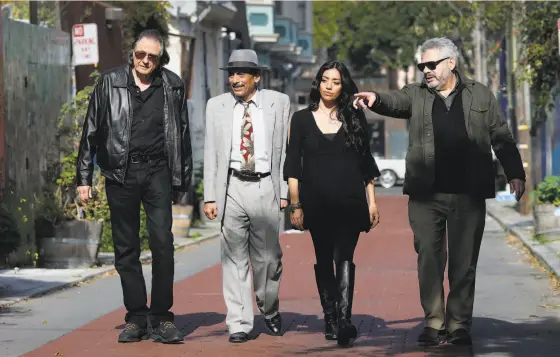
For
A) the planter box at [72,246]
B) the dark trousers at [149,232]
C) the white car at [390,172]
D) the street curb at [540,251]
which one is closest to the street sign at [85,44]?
the planter box at [72,246]

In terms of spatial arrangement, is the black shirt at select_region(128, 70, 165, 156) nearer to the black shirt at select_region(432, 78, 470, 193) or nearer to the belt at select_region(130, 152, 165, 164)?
the belt at select_region(130, 152, 165, 164)

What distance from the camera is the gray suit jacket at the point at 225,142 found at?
988cm

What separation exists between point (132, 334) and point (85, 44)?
425 inches

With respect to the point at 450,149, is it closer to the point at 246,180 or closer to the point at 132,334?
the point at 246,180

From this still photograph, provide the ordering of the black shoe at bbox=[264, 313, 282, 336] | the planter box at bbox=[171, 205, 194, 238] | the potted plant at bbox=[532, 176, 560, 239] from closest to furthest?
1. the black shoe at bbox=[264, 313, 282, 336]
2. the potted plant at bbox=[532, 176, 560, 239]
3. the planter box at bbox=[171, 205, 194, 238]

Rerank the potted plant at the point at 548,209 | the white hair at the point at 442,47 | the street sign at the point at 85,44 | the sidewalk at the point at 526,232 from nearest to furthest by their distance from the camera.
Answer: the white hair at the point at 442,47
the sidewalk at the point at 526,232
the street sign at the point at 85,44
the potted plant at the point at 548,209

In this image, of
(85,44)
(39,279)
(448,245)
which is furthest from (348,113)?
(85,44)

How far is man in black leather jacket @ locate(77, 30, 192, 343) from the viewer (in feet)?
32.4

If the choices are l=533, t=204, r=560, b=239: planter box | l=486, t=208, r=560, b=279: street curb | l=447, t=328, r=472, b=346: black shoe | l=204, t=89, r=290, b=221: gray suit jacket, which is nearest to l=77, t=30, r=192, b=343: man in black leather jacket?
l=204, t=89, r=290, b=221: gray suit jacket

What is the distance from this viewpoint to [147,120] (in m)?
9.94

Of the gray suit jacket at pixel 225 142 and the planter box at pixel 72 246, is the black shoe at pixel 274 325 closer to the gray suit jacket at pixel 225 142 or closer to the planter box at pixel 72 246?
the gray suit jacket at pixel 225 142

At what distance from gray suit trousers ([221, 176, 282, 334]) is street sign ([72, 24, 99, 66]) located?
Result: 1023 centimetres

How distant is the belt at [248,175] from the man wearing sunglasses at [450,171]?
102 centimetres

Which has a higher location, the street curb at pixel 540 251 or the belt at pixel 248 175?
the belt at pixel 248 175
